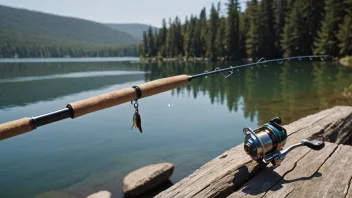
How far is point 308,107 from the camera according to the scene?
1505cm

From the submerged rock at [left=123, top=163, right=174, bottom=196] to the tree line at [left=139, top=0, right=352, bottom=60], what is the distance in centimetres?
Answer: 4523

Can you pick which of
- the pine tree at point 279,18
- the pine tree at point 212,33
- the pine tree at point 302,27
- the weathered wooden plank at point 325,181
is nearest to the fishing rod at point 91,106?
the weathered wooden plank at point 325,181

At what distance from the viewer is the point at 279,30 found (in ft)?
211

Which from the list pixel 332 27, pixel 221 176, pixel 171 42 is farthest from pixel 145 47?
pixel 221 176

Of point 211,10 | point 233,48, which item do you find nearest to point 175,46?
point 211,10

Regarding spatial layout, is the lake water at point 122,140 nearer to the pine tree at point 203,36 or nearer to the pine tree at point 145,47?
the pine tree at point 203,36

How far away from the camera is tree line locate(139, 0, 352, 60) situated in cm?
4903

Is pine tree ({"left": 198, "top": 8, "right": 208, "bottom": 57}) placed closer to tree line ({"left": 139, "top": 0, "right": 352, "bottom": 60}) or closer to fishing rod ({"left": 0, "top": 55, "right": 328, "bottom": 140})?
tree line ({"left": 139, "top": 0, "right": 352, "bottom": 60})

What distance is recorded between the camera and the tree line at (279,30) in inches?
1930

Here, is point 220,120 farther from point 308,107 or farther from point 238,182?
point 238,182

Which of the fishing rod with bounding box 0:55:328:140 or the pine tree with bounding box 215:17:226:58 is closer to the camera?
the fishing rod with bounding box 0:55:328:140

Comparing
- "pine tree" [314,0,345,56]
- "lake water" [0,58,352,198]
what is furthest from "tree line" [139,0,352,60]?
"lake water" [0,58,352,198]

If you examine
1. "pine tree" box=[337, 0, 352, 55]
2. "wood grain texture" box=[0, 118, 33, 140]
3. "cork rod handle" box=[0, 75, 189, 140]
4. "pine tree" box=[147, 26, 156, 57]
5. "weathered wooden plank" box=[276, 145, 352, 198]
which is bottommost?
"weathered wooden plank" box=[276, 145, 352, 198]

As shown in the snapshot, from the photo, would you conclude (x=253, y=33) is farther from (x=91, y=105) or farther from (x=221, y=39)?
(x=91, y=105)
